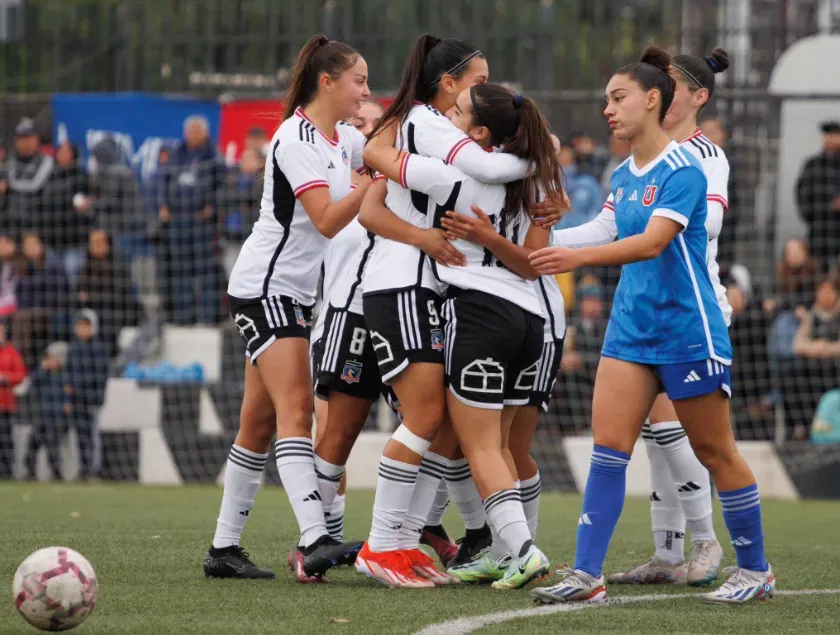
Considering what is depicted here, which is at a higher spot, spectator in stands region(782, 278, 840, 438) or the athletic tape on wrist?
the athletic tape on wrist

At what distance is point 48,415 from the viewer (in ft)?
42.7

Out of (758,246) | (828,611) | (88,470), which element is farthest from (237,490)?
(758,246)

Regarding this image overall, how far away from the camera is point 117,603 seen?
4.94 meters

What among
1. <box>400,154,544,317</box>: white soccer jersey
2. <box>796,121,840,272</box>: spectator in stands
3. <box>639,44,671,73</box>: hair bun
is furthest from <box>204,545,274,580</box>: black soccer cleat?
<box>796,121,840,272</box>: spectator in stands

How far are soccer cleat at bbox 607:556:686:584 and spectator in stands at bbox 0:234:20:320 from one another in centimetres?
953

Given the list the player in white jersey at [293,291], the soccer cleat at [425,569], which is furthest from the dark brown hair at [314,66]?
the soccer cleat at [425,569]

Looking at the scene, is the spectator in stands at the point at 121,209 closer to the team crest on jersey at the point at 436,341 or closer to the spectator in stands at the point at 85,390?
the spectator in stands at the point at 85,390

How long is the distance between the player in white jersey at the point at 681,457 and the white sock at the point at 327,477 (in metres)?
1.25

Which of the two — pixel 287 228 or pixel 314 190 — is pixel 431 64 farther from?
pixel 287 228

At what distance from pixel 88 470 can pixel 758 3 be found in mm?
8064

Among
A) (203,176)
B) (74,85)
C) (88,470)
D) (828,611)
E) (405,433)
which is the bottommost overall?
(88,470)

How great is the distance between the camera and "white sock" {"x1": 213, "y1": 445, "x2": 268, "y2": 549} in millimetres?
5777

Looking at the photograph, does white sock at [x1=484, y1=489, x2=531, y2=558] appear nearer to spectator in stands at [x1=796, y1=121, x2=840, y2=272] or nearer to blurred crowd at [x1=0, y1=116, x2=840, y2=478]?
blurred crowd at [x1=0, y1=116, x2=840, y2=478]

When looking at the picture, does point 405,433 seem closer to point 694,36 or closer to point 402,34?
point 694,36
